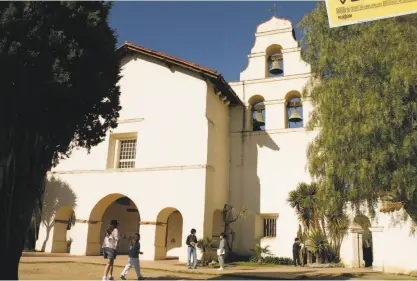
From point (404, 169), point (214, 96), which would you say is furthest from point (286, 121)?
point (404, 169)

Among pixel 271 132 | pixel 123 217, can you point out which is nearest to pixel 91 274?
pixel 271 132

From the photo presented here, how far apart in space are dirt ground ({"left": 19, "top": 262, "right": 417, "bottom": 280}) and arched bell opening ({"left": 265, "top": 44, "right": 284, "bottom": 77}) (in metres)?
11.6

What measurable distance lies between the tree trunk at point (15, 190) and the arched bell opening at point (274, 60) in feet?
51.7

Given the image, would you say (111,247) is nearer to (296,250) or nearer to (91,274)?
(91,274)

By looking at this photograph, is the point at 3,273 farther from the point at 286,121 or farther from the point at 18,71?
the point at 286,121

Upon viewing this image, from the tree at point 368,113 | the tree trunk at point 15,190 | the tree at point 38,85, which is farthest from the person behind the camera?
the tree at point 368,113

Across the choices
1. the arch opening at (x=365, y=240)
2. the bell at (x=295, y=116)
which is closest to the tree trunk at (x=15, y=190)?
the bell at (x=295, y=116)

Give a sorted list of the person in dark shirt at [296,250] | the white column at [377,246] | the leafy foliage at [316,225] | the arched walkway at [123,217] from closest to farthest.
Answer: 1. the white column at [377,246]
2. the person in dark shirt at [296,250]
3. the leafy foliage at [316,225]
4. the arched walkway at [123,217]

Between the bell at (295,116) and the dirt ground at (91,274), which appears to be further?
the bell at (295,116)

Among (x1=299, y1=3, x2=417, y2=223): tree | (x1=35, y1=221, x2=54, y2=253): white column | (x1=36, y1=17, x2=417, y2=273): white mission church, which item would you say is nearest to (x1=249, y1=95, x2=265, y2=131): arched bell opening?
(x1=36, y1=17, x2=417, y2=273): white mission church

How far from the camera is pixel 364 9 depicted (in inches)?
250

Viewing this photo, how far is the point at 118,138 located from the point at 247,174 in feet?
23.7

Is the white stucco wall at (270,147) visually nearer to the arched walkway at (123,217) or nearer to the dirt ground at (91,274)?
the dirt ground at (91,274)

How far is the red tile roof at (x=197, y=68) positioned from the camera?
19594 millimetres
